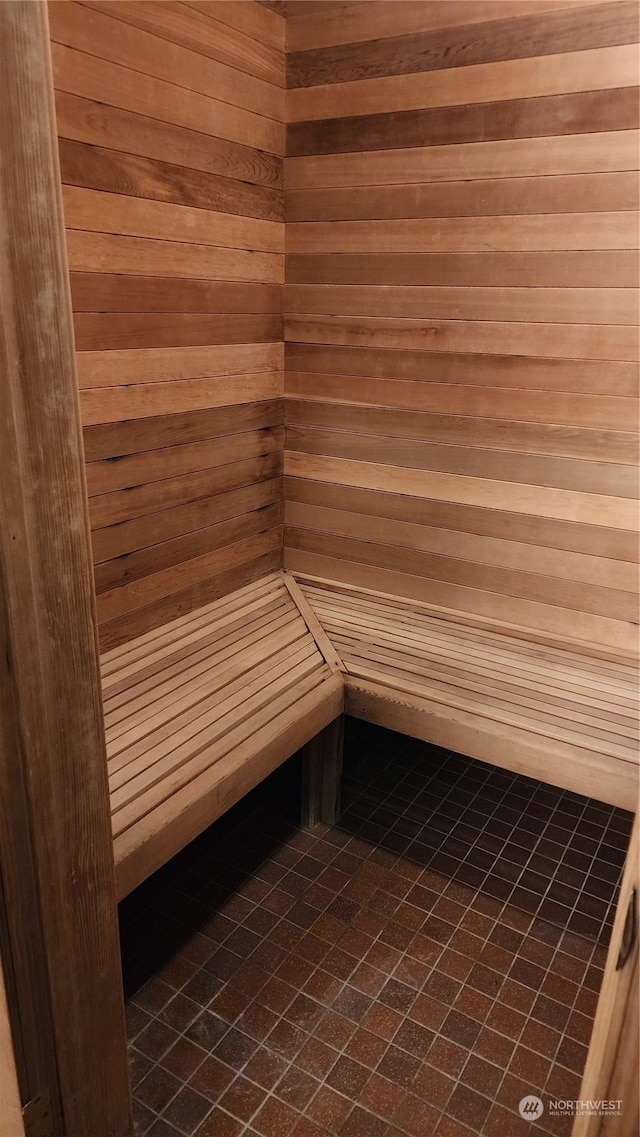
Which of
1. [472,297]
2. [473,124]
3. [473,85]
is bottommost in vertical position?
[472,297]

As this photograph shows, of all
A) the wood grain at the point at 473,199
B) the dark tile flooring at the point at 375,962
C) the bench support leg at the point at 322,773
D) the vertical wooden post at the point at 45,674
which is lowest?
the dark tile flooring at the point at 375,962

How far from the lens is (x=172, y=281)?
7.83 feet

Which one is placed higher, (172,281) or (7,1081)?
(172,281)

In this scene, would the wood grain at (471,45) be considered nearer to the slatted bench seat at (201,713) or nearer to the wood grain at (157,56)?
the wood grain at (157,56)

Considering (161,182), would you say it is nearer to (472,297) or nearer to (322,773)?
(472,297)

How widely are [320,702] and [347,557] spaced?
2.69 ft

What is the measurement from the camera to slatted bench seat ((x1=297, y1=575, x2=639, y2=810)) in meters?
2.18

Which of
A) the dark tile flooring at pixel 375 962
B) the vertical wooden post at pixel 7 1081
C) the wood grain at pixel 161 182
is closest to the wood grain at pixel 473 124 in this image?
the wood grain at pixel 161 182

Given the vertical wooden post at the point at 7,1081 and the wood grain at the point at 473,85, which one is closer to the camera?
the vertical wooden post at the point at 7,1081

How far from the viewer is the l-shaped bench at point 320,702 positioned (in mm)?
1982

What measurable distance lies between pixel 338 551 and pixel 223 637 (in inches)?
25.9

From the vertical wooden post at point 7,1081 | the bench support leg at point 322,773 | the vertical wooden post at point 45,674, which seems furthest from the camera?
the bench support leg at point 322,773

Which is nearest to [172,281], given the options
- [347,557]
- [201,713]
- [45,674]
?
[347,557]

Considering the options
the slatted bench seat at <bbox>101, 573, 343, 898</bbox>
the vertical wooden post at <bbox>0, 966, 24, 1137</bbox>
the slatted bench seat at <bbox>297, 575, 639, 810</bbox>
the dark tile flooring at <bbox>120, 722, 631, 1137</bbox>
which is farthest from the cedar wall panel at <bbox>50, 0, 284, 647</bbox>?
the vertical wooden post at <bbox>0, 966, 24, 1137</bbox>
